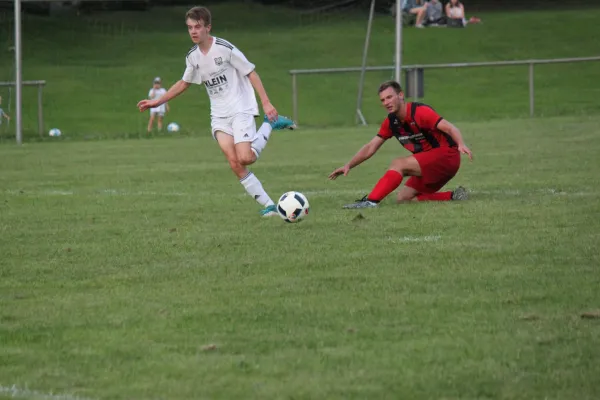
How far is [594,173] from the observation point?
14.0 m

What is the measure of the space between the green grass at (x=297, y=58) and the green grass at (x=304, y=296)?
24683 mm

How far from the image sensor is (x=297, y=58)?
4644 cm

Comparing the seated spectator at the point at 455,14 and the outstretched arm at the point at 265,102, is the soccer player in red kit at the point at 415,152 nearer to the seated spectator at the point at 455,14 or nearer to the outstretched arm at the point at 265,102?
the outstretched arm at the point at 265,102

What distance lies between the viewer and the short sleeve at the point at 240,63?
1120 cm

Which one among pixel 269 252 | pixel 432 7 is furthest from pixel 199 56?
pixel 432 7

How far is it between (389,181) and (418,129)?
25.1 inches

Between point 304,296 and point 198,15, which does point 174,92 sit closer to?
point 198,15

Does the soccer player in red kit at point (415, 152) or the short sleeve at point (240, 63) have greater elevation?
the short sleeve at point (240, 63)

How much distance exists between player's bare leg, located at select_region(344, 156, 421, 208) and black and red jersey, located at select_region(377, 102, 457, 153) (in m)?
0.24

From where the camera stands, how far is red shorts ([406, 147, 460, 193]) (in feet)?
38.4

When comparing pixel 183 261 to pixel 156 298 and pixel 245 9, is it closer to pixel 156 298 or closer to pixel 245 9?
pixel 156 298

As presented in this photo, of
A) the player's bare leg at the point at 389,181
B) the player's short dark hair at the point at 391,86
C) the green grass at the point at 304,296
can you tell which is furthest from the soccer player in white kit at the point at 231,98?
the player's short dark hair at the point at 391,86

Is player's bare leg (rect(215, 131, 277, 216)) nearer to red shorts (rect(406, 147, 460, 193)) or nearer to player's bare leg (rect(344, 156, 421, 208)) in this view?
player's bare leg (rect(344, 156, 421, 208))

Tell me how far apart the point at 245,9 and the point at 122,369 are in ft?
148
